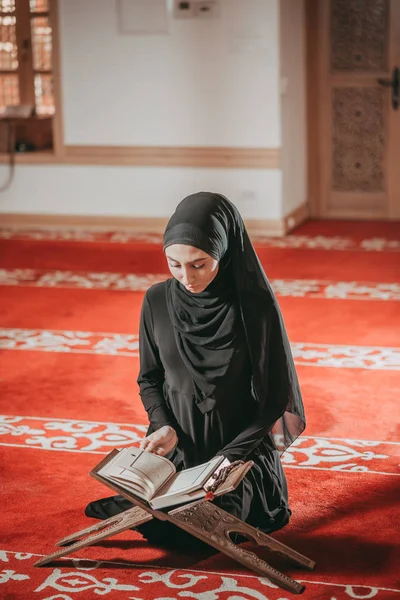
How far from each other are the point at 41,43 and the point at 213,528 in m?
6.85

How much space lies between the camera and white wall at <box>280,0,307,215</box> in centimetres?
768

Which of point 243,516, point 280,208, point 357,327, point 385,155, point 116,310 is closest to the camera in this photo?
point 243,516

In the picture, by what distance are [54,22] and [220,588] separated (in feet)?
20.8

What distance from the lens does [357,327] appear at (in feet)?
17.1

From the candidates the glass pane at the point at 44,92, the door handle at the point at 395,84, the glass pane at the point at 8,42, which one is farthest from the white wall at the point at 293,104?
the glass pane at the point at 8,42

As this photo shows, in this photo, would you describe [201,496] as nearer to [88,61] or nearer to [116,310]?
[116,310]

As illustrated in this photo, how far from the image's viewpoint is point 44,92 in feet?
28.8

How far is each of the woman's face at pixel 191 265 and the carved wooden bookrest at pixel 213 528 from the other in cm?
48

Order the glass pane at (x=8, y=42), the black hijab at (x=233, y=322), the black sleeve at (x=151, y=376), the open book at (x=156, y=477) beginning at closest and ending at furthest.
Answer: the open book at (x=156, y=477), the black hijab at (x=233, y=322), the black sleeve at (x=151, y=376), the glass pane at (x=8, y=42)

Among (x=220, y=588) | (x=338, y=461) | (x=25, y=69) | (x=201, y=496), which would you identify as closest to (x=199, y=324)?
(x=201, y=496)

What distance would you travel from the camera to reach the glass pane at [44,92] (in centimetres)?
873

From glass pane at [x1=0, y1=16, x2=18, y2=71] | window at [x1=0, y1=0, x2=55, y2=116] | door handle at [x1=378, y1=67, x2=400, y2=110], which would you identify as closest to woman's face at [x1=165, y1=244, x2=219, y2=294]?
door handle at [x1=378, y1=67, x2=400, y2=110]

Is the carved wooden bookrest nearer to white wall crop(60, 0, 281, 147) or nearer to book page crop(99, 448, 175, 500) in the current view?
book page crop(99, 448, 175, 500)

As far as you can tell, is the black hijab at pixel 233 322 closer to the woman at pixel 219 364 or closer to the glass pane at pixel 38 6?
the woman at pixel 219 364
